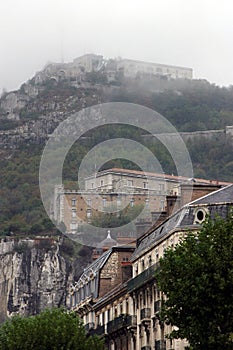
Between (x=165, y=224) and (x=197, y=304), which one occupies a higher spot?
(x=165, y=224)

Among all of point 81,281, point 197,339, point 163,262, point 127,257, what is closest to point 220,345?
point 197,339

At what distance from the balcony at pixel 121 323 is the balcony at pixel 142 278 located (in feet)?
7.46

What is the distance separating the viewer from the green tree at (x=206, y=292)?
77000mm

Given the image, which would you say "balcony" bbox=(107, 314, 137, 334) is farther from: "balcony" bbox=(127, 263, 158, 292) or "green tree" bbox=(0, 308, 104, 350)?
"green tree" bbox=(0, 308, 104, 350)

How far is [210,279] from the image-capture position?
7738 cm

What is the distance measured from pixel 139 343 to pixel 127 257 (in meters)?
23.8

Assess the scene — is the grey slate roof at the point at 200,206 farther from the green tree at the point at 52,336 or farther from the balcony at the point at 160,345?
the green tree at the point at 52,336

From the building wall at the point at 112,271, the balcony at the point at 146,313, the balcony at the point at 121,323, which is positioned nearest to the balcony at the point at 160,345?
the balcony at the point at 146,313

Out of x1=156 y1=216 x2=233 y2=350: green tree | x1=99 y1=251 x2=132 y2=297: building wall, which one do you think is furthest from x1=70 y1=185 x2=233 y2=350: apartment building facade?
x1=156 y1=216 x2=233 y2=350: green tree

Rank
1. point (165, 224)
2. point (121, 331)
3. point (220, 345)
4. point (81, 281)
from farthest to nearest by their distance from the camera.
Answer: point (81, 281)
point (121, 331)
point (165, 224)
point (220, 345)

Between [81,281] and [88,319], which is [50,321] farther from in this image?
[81,281]

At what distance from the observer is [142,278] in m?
107

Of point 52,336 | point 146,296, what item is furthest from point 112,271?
point 146,296

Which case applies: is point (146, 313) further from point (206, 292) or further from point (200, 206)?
point (206, 292)
